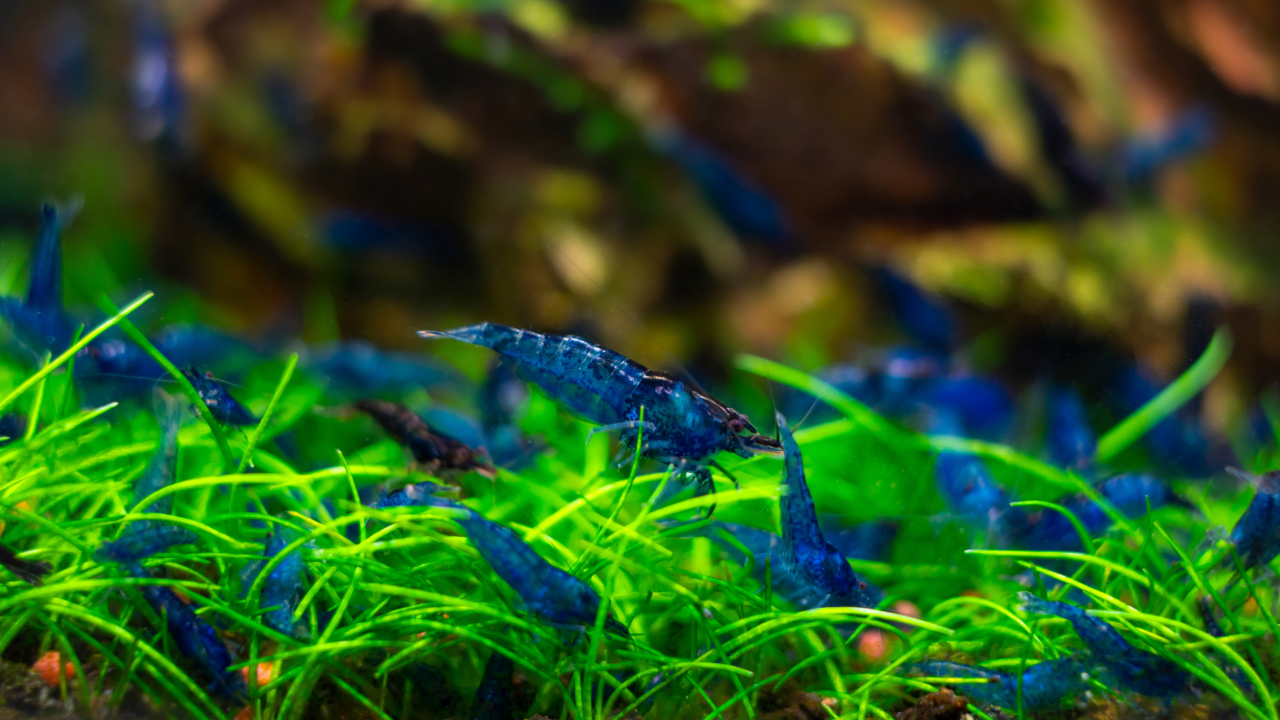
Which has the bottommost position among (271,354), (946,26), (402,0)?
(271,354)

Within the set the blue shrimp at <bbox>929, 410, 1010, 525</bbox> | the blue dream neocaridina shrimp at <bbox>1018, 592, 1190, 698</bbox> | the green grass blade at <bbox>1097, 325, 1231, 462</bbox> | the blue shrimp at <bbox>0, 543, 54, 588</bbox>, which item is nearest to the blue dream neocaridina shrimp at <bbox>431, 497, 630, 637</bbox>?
the blue shrimp at <bbox>0, 543, 54, 588</bbox>

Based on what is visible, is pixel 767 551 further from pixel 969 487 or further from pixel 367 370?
pixel 367 370

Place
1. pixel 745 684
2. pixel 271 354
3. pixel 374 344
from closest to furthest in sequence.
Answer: pixel 745 684 → pixel 271 354 → pixel 374 344

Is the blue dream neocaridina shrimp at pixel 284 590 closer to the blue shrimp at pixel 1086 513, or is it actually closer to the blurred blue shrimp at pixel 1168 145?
the blue shrimp at pixel 1086 513

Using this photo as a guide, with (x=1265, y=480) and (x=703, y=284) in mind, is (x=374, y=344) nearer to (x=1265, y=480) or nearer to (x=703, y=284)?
(x=703, y=284)

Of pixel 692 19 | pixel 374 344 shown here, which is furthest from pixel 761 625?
pixel 692 19

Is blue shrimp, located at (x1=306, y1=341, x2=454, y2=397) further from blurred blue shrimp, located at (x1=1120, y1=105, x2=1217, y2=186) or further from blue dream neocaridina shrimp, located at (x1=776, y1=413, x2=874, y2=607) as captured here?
blurred blue shrimp, located at (x1=1120, y1=105, x2=1217, y2=186)
